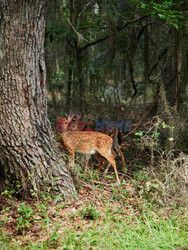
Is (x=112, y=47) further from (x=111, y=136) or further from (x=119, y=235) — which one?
(x=119, y=235)

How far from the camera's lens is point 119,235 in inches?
150

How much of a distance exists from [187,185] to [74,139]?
2.53 metres

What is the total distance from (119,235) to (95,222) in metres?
0.48

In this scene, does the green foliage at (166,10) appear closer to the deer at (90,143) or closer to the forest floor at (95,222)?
the deer at (90,143)

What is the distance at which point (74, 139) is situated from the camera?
6277mm

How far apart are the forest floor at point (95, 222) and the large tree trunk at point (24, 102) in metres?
0.35

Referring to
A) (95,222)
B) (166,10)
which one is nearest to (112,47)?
(166,10)

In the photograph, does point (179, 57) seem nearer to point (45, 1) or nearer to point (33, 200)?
point (45, 1)

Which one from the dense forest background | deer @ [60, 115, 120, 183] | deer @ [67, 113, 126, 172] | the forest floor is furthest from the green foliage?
the forest floor

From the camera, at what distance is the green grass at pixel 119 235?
141 inches

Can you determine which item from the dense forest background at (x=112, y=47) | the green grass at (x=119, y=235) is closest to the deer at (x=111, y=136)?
the dense forest background at (x=112, y=47)

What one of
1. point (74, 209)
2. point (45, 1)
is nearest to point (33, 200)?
point (74, 209)

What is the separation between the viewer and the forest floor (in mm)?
3645

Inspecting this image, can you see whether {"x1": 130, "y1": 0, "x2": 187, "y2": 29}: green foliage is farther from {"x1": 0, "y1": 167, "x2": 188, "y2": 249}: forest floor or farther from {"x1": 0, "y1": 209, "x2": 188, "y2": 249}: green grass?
{"x1": 0, "y1": 209, "x2": 188, "y2": 249}: green grass
